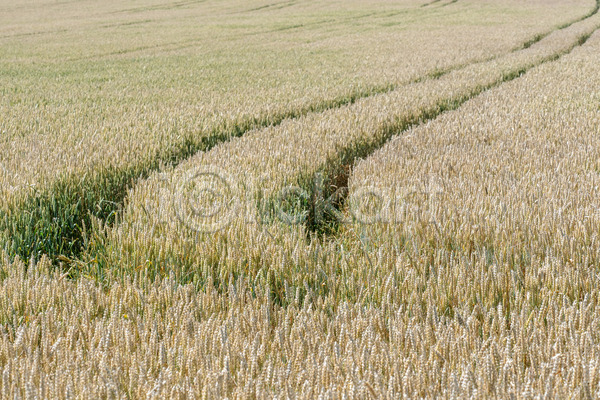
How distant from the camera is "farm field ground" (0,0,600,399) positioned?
1560 mm

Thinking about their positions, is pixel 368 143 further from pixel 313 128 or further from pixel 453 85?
pixel 453 85

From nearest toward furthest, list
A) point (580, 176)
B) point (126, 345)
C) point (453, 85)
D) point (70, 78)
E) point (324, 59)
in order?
point (126, 345) → point (580, 176) → point (453, 85) → point (70, 78) → point (324, 59)

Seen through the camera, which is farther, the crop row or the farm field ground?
the crop row

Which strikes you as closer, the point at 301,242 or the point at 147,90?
the point at 301,242

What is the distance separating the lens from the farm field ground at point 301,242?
5.12 feet

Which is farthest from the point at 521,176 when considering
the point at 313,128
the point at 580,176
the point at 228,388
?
the point at 228,388

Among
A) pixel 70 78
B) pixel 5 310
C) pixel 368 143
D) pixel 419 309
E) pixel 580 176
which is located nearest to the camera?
pixel 419 309

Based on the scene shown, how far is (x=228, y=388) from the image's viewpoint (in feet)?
4.84

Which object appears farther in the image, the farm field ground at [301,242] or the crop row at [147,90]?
the crop row at [147,90]

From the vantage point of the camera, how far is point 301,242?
108 inches

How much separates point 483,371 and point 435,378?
13 cm

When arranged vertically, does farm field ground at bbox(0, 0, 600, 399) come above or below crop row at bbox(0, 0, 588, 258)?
below

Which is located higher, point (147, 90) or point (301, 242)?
point (147, 90)

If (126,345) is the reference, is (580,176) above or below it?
below
